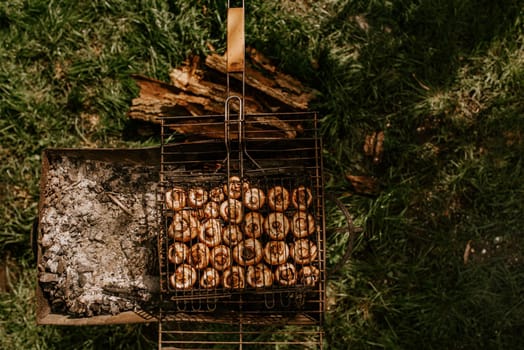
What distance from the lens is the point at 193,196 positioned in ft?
10.00

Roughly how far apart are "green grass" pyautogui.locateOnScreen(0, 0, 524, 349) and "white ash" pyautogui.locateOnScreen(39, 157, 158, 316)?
53 centimetres

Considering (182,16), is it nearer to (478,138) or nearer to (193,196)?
(193,196)

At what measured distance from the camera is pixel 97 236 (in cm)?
342

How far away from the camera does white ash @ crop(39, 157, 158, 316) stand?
328 centimetres

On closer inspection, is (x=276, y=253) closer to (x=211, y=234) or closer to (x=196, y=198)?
(x=211, y=234)

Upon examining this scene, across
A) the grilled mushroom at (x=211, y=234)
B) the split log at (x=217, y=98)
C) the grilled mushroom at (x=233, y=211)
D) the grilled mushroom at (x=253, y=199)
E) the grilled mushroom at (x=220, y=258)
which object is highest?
the split log at (x=217, y=98)

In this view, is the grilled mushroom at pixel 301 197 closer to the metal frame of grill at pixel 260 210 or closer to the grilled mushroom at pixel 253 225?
the metal frame of grill at pixel 260 210

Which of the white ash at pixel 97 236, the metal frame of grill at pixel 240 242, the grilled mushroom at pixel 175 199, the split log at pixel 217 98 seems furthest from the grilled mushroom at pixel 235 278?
the split log at pixel 217 98

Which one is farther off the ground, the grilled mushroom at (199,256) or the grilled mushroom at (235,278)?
the grilled mushroom at (199,256)

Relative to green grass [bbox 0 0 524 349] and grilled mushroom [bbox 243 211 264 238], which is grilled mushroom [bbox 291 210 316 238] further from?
green grass [bbox 0 0 524 349]

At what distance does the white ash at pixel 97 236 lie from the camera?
328 centimetres

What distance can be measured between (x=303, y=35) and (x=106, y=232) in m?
2.23

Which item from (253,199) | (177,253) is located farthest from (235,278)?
(253,199)

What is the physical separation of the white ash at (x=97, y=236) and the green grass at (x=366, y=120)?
0.53m
